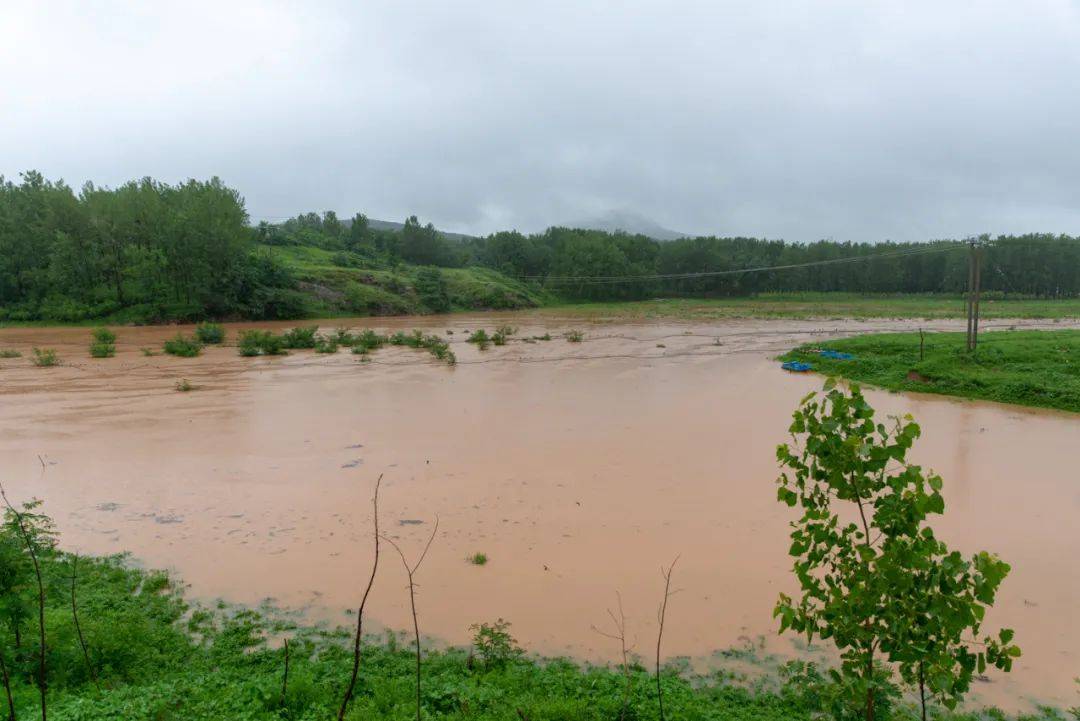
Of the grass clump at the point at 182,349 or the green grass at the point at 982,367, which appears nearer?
the green grass at the point at 982,367

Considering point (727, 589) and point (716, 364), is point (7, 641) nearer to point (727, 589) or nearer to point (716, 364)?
point (727, 589)

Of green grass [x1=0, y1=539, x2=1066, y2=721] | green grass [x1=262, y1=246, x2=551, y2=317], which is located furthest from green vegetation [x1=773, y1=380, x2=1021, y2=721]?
green grass [x1=262, y1=246, x2=551, y2=317]

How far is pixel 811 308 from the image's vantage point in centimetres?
5550

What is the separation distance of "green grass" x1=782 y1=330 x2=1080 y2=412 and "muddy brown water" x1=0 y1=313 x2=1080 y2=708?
112 centimetres

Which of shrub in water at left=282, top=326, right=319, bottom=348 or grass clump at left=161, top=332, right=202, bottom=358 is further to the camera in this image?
shrub in water at left=282, top=326, right=319, bottom=348

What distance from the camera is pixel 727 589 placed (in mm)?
6070

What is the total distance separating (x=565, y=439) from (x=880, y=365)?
12711 millimetres

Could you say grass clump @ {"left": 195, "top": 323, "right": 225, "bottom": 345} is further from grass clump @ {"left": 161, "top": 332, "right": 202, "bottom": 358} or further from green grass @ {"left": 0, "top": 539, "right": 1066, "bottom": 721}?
green grass @ {"left": 0, "top": 539, "right": 1066, "bottom": 721}

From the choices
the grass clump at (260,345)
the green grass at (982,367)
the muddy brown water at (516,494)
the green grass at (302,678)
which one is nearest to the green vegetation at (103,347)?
the grass clump at (260,345)

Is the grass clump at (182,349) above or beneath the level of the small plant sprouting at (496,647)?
above

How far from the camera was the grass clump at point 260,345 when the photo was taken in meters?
24.9

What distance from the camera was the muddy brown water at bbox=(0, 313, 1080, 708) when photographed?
5.70m

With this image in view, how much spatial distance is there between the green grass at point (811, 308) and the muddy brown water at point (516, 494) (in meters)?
32.4

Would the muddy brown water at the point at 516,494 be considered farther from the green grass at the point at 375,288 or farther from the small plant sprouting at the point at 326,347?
the green grass at the point at 375,288
